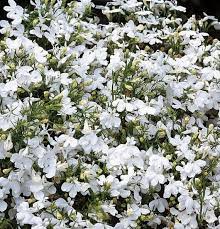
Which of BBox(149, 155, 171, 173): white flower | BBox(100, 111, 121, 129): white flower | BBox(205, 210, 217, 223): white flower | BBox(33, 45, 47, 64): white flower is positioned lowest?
BBox(205, 210, 217, 223): white flower

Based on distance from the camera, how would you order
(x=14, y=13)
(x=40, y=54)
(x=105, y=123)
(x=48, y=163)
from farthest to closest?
1. (x=14, y=13)
2. (x=40, y=54)
3. (x=105, y=123)
4. (x=48, y=163)

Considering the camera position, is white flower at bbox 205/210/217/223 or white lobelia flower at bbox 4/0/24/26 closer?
white flower at bbox 205/210/217/223

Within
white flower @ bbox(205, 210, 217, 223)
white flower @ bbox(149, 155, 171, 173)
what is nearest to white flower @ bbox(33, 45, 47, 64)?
white flower @ bbox(149, 155, 171, 173)

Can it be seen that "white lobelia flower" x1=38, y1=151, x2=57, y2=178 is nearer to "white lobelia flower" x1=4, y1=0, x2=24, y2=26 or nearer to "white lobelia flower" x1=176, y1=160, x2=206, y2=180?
"white lobelia flower" x1=176, y1=160, x2=206, y2=180

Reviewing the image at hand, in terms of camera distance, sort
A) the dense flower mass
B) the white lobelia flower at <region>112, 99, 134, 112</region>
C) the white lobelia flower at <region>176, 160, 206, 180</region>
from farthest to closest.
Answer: the white lobelia flower at <region>112, 99, 134, 112</region> → the white lobelia flower at <region>176, 160, 206, 180</region> → the dense flower mass

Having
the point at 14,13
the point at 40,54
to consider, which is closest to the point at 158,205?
the point at 40,54

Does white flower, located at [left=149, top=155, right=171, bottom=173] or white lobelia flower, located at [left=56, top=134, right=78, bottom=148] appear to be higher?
white lobelia flower, located at [left=56, top=134, right=78, bottom=148]

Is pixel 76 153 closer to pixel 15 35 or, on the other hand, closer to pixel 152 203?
pixel 152 203

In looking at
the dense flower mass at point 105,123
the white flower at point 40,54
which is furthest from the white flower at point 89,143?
the white flower at point 40,54

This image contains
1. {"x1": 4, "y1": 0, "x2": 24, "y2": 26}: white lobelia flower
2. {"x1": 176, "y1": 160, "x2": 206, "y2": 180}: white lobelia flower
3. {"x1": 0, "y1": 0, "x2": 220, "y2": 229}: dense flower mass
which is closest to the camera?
{"x1": 0, "y1": 0, "x2": 220, "y2": 229}: dense flower mass

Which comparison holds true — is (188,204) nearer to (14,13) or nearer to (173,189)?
(173,189)
